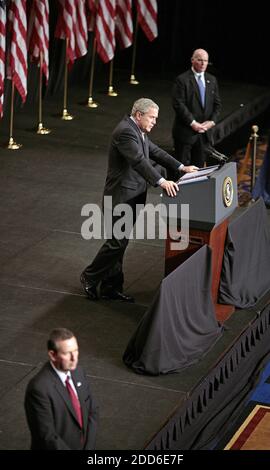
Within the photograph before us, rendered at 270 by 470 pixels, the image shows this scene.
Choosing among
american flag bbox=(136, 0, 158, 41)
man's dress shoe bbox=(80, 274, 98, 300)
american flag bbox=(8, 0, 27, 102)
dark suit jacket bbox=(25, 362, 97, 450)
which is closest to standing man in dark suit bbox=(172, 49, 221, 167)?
american flag bbox=(8, 0, 27, 102)

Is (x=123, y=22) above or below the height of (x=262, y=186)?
above

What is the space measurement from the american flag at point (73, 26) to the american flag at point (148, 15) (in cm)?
165

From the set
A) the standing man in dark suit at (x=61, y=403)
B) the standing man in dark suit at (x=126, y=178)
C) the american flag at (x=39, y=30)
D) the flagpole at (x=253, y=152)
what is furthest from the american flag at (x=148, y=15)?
the standing man in dark suit at (x=61, y=403)

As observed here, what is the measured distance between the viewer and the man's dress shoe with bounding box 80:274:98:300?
9422mm

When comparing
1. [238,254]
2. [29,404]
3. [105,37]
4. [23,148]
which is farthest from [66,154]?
[29,404]

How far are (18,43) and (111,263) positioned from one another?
5.41 metres

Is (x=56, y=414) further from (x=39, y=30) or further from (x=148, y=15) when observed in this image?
(x=148, y=15)

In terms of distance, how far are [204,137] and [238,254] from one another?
3.54m

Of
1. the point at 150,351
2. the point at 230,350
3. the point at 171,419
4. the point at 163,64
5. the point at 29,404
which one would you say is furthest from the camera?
the point at 163,64

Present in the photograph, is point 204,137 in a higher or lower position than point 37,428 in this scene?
lower

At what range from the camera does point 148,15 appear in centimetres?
1709

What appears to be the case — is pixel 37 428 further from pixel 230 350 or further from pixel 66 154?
pixel 66 154

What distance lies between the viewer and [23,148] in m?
14.1

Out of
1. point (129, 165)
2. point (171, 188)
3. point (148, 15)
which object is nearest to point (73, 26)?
point (148, 15)
